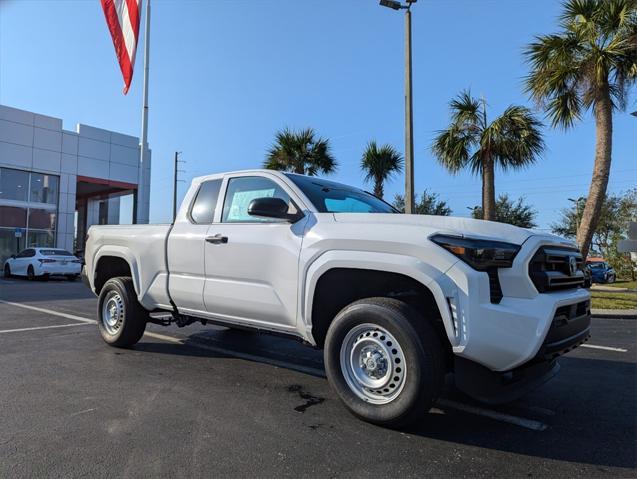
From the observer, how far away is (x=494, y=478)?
2.68 meters

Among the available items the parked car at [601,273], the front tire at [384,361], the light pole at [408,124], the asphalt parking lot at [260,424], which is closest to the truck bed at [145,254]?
the asphalt parking lot at [260,424]

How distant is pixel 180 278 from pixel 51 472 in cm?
245

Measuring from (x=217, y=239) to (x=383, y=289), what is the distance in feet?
5.64

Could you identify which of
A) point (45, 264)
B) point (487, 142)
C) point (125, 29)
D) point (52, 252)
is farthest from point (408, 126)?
point (52, 252)

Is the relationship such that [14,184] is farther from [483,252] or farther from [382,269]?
[483,252]

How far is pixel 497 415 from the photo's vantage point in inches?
146

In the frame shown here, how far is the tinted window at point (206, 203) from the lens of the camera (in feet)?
16.1

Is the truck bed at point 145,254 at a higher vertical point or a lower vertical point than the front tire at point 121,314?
higher

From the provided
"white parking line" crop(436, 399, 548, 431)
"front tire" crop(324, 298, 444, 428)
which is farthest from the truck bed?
"white parking line" crop(436, 399, 548, 431)

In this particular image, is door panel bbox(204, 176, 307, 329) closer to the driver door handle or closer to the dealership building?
the driver door handle

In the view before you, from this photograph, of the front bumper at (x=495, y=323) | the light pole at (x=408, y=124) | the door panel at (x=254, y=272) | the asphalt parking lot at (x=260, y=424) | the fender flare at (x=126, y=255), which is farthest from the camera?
the light pole at (x=408, y=124)

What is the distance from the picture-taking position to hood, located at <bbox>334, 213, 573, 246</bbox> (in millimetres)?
3215

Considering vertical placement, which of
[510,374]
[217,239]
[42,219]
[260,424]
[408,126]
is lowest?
[260,424]

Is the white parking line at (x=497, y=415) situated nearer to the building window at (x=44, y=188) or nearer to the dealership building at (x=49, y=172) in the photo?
the dealership building at (x=49, y=172)
